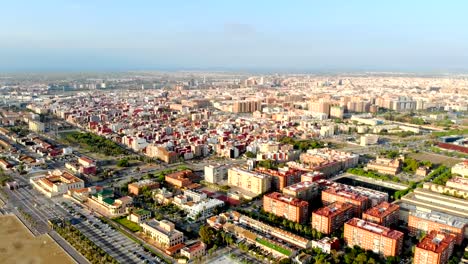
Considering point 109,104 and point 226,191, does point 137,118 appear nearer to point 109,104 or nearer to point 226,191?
point 109,104

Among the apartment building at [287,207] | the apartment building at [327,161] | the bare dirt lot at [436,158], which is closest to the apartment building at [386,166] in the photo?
the apartment building at [327,161]

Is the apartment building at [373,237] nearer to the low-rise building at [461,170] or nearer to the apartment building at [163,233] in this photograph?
the apartment building at [163,233]

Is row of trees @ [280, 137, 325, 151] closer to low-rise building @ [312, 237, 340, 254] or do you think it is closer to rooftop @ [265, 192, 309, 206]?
rooftop @ [265, 192, 309, 206]

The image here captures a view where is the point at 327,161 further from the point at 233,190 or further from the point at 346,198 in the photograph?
the point at 346,198

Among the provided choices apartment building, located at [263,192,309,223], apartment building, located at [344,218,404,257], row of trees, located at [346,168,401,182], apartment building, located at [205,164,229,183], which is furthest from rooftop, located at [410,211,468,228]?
apartment building, located at [205,164,229,183]

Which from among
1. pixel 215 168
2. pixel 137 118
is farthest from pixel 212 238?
pixel 137 118
